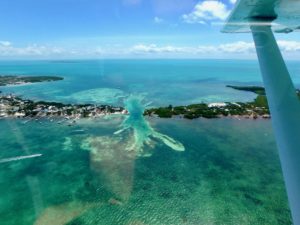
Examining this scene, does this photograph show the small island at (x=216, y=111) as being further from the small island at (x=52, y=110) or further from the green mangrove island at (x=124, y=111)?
the small island at (x=52, y=110)

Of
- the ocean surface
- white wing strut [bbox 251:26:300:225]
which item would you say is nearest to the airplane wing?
white wing strut [bbox 251:26:300:225]

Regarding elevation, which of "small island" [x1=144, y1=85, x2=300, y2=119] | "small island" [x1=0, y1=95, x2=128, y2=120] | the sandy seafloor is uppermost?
"small island" [x1=0, y1=95, x2=128, y2=120]

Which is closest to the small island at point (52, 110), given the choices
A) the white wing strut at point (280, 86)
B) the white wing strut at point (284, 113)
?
the white wing strut at point (280, 86)

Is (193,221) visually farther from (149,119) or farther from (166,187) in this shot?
(149,119)

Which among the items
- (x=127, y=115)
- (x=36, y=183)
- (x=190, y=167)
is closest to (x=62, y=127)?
(x=127, y=115)

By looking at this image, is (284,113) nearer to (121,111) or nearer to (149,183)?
(149,183)

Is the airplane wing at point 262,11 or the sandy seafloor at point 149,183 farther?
the sandy seafloor at point 149,183

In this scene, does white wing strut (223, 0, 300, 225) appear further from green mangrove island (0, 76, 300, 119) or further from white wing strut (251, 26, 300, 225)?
green mangrove island (0, 76, 300, 119)

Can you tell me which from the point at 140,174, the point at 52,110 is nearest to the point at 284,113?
the point at 140,174
